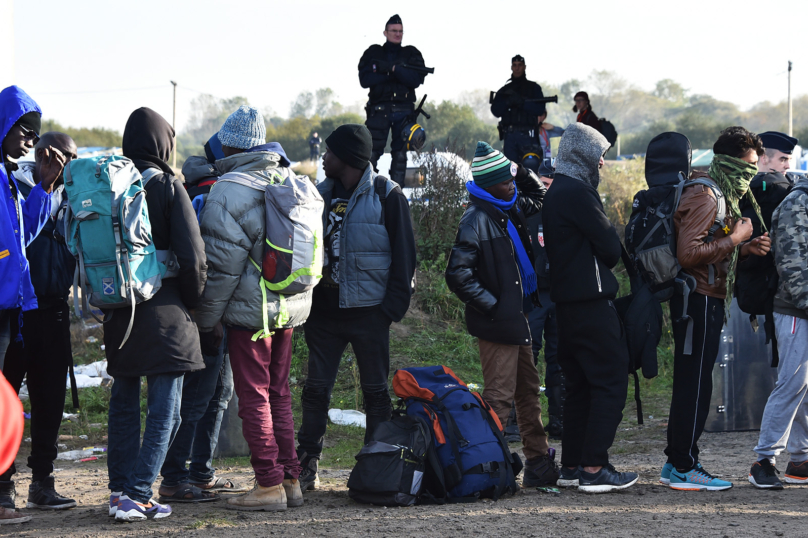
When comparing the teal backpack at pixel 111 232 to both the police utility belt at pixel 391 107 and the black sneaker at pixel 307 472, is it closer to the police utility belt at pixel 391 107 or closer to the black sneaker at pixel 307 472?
the black sneaker at pixel 307 472

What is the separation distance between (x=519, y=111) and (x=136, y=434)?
25.3ft

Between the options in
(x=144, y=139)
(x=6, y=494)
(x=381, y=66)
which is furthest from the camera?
(x=381, y=66)

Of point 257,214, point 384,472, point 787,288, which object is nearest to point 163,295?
point 257,214

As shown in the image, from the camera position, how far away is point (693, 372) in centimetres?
435

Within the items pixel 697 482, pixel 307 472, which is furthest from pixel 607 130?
pixel 307 472

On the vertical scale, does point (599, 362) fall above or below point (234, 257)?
below

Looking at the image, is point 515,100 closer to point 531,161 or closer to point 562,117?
point 531,161

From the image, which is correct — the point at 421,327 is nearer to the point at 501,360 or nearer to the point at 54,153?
the point at 501,360

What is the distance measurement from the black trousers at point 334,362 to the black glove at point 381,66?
5.43 metres

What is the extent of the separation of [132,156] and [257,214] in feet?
2.16

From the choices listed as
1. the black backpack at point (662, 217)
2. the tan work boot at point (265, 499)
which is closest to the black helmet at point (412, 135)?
the black backpack at point (662, 217)

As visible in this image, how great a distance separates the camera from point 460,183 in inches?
421

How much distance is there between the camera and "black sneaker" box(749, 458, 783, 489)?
4.42 metres

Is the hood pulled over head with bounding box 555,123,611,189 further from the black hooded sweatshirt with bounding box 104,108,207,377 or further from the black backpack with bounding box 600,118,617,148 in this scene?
the black backpack with bounding box 600,118,617,148
